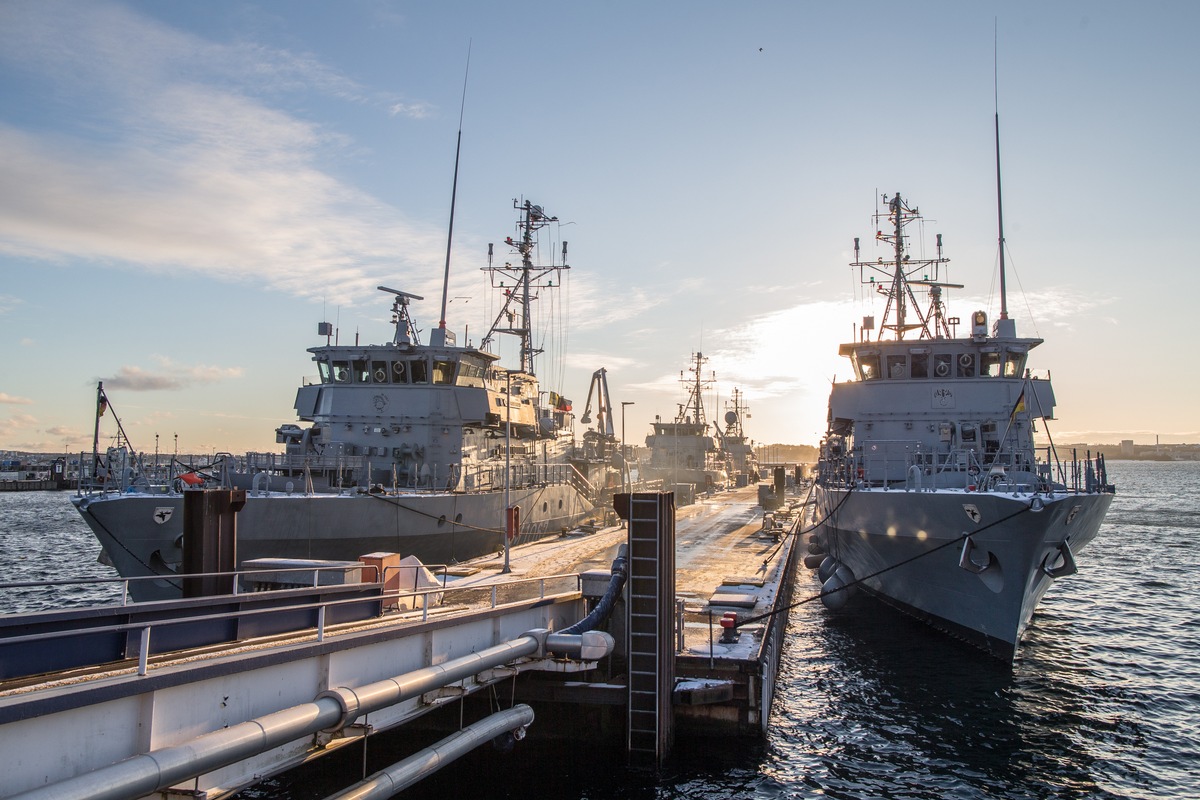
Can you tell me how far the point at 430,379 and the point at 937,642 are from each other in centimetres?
1949

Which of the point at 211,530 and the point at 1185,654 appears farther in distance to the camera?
the point at 1185,654

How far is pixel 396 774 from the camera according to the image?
9766 mm

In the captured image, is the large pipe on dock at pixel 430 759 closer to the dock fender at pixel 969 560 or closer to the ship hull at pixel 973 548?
the dock fender at pixel 969 560

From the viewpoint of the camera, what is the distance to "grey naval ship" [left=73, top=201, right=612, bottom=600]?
69.7ft

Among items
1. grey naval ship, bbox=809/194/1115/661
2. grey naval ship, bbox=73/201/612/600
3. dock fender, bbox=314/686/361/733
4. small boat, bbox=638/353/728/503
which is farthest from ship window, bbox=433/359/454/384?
small boat, bbox=638/353/728/503

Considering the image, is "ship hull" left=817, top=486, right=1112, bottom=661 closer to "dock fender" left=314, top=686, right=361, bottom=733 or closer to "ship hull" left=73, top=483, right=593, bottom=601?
"ship hull" left=73, top=483, right=593, bottom=601

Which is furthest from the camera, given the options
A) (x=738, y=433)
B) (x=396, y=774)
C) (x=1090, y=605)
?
(x=738, y=433)

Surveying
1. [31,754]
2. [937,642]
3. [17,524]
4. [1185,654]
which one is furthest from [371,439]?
[17,524]

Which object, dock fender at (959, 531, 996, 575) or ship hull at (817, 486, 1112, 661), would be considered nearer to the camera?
ship hull at (817, 486, 1112, 661)

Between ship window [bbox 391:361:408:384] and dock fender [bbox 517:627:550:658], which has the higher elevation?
ship window [bbox 391:361:408:384]

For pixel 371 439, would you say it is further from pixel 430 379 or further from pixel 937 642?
pixel 937 642

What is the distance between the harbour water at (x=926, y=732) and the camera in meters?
13.2

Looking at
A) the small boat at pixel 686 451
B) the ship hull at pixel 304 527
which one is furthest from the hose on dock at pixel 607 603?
the small boat at pixel 686 451

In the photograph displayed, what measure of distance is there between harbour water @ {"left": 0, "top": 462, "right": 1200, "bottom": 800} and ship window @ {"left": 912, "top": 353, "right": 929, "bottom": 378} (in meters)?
8.07
